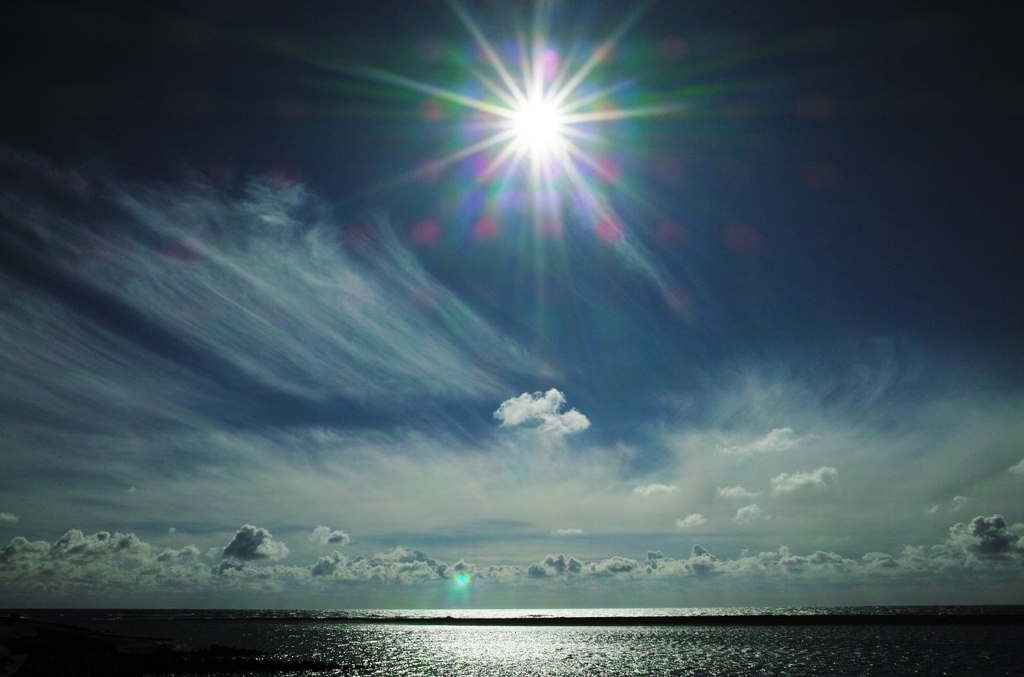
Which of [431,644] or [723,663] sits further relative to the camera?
[431,644]

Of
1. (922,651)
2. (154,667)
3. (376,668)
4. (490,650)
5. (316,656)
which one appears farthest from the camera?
(490,650)

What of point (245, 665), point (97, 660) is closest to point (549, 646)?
point (245, 665)

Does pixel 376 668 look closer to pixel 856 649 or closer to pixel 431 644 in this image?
pixel 431 644

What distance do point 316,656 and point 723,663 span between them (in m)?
72.7

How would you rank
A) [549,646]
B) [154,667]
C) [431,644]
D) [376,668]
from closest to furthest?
[154,667], [376,668], [549,646], [431,644]

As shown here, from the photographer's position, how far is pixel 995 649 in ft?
370

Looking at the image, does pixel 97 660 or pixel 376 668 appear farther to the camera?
pixel 376 668

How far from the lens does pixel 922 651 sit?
111250mm

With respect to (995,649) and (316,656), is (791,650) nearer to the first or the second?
(995,649)

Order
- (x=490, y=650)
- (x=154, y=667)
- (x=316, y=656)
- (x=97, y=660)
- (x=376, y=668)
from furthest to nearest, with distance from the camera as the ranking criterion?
(x=490, y=650) < (x=316, y=656) < (x=376, y=668) < (x=154, y=667) < (x=97, y=660)

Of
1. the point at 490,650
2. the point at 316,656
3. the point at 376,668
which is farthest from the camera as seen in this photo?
the point at 490,650

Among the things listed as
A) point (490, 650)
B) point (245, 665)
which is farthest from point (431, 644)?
point (245, 665)

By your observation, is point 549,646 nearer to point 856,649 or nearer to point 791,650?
point 791,650

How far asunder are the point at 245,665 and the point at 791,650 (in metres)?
104
